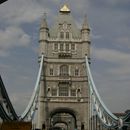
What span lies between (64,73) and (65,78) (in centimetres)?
110

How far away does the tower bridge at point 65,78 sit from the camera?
224 feet

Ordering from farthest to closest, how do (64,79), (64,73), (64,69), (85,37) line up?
(85,37) → (64,69) → (64,73) → (64,79)

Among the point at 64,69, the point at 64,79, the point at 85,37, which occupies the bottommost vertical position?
the point at 64,79

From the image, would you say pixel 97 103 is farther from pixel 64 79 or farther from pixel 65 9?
pixel 65 9

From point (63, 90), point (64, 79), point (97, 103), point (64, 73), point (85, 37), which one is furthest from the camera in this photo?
point (85, 37)

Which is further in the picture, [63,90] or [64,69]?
[64,69]

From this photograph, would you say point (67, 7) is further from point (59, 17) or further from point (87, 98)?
point (87, 98)

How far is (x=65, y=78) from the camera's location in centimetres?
7100

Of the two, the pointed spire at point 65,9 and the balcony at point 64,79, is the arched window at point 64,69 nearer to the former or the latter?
the balcony at point 64,79

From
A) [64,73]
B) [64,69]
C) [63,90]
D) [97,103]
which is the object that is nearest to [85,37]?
[64,69]

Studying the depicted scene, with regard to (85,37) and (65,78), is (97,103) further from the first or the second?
(85,37)

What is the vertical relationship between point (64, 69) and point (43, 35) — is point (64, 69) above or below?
below

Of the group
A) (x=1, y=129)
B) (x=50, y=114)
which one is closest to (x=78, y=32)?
(x=50, y=114)

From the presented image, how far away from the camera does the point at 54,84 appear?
70.9 metres
